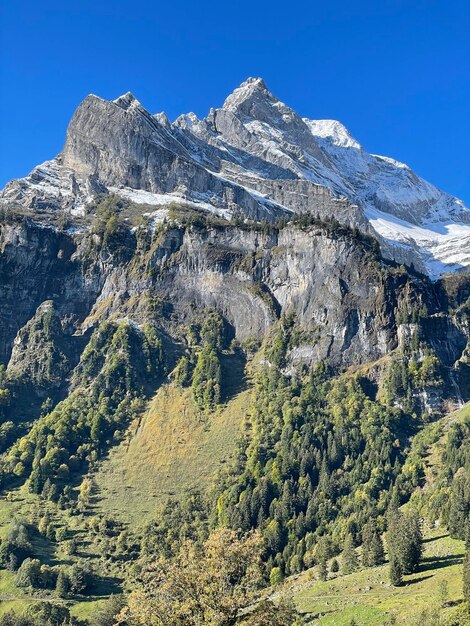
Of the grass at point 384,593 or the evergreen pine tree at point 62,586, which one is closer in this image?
the grass at point 384,593

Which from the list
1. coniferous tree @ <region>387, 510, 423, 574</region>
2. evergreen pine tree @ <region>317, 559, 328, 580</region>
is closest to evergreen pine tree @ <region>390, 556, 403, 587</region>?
coniferous tree @ <region>387, 510, 423, 574</region>

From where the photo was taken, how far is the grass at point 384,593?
3711 inches

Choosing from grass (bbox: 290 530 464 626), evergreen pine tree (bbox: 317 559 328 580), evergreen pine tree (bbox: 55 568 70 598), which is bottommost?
grass (bbox: 290 530 464 626)

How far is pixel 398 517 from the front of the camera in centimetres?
14050

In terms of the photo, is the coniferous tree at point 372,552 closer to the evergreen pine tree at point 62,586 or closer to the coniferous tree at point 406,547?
the coniferous tree at point 406,547

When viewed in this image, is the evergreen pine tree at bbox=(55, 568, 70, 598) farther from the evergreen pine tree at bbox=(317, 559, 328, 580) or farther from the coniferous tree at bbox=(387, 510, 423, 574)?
the coniferous tree at bbox=(387, 510, 423, 574)

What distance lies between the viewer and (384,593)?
106m

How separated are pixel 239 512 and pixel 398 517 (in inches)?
1784

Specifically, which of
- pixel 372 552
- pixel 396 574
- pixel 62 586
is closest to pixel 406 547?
pixel 396 574

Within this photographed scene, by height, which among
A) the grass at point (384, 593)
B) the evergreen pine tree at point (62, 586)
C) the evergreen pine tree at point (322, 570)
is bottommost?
the grass at point (384, 593)

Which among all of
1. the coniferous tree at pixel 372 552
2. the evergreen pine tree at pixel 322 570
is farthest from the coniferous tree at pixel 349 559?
the evergreen pine tree at pixel 322 570

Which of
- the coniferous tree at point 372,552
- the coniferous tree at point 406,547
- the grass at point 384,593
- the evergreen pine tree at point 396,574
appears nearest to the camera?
the grass at point 384,593

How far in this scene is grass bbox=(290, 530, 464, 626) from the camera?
94250 millimetres

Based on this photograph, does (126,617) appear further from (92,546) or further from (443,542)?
(92,546)
